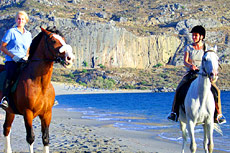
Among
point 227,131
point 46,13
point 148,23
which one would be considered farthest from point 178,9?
point 227,131

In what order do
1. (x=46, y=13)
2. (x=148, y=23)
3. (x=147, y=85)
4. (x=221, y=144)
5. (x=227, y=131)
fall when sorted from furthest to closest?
(x=148, y=23) < (x=46, y=13) < (x=147, y=85) < (x=227, y=131) < (x=221, y=144)

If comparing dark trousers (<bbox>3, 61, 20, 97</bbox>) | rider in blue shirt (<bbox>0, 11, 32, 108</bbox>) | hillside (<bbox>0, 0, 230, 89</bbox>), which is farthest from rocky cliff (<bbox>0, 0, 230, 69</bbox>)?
dark trousers (<bbox>3, 61, 20, 97</bbox>)

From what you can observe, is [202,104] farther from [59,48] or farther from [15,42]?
[15,42]

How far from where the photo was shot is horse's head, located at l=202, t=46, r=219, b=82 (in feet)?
21.2

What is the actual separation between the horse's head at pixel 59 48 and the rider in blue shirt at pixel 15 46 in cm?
86

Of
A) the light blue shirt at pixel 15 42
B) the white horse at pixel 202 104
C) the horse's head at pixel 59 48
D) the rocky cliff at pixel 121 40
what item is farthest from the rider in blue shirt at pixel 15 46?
the rocky cliff at pixel 121 40

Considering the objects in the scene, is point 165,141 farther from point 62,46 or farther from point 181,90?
point 62,46

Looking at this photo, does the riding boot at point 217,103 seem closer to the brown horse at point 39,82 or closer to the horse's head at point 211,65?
the horse's head at point 211,65

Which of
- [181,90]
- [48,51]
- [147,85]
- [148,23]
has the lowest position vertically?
[147,85]

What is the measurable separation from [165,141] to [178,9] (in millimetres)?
151141

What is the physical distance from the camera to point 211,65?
661 centimetres

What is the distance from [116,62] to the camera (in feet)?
446

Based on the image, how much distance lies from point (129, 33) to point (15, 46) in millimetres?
131509

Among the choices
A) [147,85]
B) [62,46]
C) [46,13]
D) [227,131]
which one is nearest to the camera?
[62,46]
